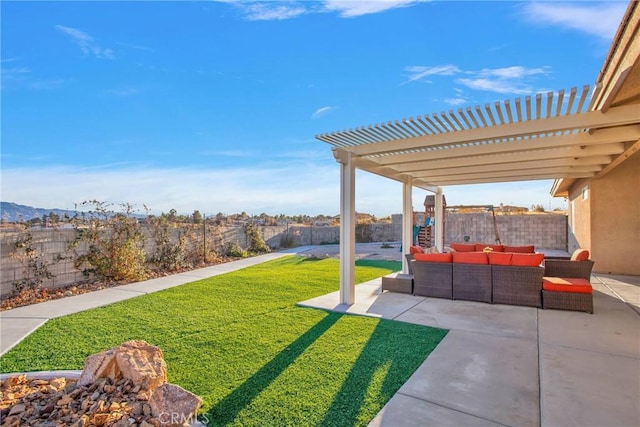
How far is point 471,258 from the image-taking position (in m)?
6.43

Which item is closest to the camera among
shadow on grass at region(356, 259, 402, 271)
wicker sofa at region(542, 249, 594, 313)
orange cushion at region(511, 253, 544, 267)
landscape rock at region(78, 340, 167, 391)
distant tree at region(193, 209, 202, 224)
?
landscape rock at region(78, 340, 167, 391)

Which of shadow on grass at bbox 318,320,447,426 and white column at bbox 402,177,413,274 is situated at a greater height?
white column at bbox 402,177,413,274

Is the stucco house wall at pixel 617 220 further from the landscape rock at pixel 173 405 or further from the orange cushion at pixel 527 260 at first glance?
the landscape rock at pixel 173 405

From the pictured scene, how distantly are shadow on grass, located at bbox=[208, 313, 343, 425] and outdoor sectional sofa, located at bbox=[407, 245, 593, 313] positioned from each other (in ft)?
10.1

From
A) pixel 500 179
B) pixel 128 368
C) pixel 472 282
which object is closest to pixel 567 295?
pixel 472 282

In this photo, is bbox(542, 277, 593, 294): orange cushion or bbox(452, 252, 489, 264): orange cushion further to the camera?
bbox(452, 252, 489, 264): orange cushion

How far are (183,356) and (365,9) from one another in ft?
21.8

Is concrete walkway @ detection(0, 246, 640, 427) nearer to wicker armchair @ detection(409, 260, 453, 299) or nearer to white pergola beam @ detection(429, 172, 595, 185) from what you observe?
wicker armchair @ detection(409, 260, 453, 299)

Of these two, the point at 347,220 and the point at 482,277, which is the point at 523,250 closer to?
the point at 482,277

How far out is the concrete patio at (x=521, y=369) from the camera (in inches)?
103

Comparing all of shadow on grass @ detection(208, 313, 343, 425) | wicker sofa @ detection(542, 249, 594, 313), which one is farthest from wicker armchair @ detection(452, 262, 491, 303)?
shadow on grass @ detection(208, 313, 343, 425)

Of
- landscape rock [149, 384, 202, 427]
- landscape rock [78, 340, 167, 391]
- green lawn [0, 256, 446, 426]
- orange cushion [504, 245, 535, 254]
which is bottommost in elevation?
green lawn [0, 256, 446, 426]

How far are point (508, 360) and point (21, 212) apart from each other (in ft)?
31.0

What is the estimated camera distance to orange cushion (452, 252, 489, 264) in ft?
20.8
